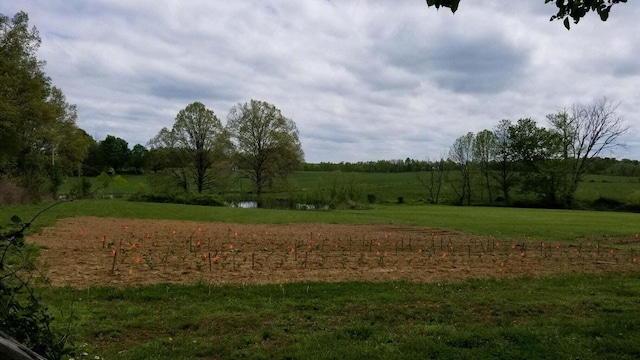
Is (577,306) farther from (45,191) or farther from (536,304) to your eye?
(45,191)

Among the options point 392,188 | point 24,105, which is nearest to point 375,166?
point 392,188

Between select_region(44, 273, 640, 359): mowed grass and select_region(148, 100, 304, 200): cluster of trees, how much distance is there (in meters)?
47.9

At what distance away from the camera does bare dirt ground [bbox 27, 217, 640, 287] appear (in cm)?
948

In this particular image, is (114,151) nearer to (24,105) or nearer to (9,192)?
(24,105)

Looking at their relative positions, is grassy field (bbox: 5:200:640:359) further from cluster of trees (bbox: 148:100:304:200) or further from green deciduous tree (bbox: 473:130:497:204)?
green deciduous tree (bbox: 473:130:497:204)

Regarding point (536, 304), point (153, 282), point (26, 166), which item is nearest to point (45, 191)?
point (26, 166)

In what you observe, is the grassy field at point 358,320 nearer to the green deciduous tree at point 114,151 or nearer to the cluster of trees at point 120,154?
the cluster of trees at point 120,154

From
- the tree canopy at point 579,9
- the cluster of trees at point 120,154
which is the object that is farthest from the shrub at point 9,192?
the cluster of trees at point 120,154

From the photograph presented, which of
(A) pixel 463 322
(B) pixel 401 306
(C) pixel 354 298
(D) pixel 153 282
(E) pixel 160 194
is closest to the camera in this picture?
(A) pixel 463 322

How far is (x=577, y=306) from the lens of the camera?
24.2 feet

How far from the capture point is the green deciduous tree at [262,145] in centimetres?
5716

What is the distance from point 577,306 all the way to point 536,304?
661 millimetres

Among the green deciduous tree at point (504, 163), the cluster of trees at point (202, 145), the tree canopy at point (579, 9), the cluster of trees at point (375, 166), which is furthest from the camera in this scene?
the cluster of trees at point (375, 166)

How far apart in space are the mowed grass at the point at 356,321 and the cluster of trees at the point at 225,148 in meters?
47.9
